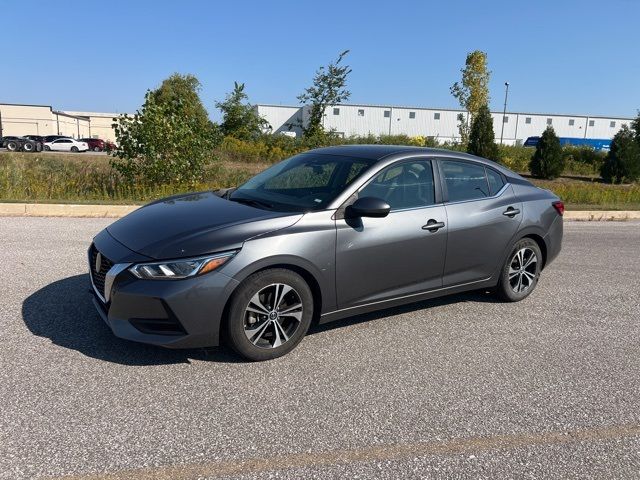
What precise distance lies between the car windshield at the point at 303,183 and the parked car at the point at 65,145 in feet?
158

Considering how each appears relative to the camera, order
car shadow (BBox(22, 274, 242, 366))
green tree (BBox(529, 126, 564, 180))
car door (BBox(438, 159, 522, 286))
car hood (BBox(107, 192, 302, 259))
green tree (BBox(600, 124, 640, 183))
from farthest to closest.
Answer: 1. green tree (BBox(529, 126, 564, 180))
2. green tree (BBox(600, 124, 640, 183))
3. car door (BBox(438, 159, 522, 286))
4. car shadow (BBox(22, 274, 242, 366))
5. car hood (BBox(107, 192, 302, 259))

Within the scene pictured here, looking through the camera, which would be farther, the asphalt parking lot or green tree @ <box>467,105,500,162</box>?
green tree @ <box>467,105,500,162</box>

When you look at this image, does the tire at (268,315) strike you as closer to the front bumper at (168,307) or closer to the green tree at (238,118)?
the front bumper at (168,307)

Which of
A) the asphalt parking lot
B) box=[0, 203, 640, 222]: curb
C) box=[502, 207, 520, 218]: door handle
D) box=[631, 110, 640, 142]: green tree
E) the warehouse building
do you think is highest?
the warehouse building

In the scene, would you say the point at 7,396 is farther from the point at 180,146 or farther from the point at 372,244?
the point at 180,146

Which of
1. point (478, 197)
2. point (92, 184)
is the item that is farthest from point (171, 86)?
point (478, 197)

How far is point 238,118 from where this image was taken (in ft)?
106

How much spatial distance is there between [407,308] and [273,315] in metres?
1.89

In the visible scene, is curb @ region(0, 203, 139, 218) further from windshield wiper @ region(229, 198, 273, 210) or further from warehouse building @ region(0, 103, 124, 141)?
warehouse building @ region(0, 103, 124, 141)

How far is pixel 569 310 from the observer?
17.6ft

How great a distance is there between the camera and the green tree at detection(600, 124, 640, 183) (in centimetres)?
2311

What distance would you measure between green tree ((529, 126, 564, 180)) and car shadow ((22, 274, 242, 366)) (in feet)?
76.2

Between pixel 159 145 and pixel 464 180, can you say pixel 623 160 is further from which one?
pixel 464 180

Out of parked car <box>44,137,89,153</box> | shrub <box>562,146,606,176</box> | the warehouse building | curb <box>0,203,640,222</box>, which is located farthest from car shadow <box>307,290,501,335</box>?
the warehouse building
